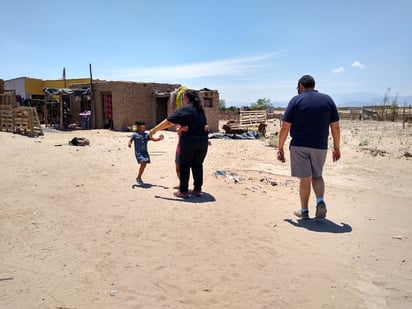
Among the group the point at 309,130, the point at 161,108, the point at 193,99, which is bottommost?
the point at 309,130

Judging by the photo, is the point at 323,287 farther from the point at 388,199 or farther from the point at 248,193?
the point at 388,199

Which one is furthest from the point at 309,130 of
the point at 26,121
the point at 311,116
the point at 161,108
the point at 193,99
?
the point at 161,108

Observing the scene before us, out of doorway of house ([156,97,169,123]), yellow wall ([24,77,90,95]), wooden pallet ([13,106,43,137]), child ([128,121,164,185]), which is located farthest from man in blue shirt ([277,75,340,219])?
yellow wall ([24,77,90,95])

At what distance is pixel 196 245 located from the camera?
→ 3680 mm

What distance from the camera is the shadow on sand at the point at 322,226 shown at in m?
4.25

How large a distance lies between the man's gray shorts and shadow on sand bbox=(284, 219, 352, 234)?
23.5 inches

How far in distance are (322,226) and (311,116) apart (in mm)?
1377

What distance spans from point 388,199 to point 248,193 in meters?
2.50

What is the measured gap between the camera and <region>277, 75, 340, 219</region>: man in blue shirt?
4.38 meters

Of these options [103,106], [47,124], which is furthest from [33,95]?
[103,106]

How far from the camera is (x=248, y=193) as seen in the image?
611 centimetres

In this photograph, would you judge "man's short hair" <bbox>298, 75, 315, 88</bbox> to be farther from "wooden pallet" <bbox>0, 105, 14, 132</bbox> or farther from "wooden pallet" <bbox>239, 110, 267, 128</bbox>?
"wooden pallet" <bbox>239, 110, 267, 128</bbox>

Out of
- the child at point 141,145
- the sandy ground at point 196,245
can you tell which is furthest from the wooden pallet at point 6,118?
the child at point 141,145

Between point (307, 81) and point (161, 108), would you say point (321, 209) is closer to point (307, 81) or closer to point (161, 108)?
point (307, 81)
